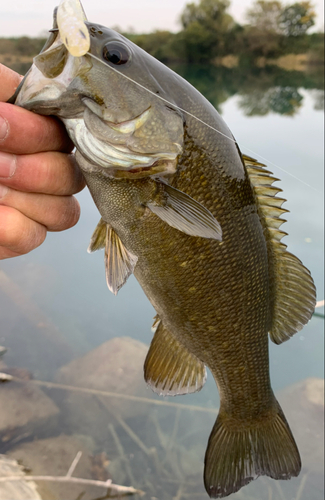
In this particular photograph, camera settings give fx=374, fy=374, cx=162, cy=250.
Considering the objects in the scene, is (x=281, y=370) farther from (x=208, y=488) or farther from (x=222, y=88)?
(x=222, y=88)

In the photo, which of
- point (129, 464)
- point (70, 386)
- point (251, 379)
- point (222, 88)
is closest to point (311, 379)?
point (129, 464)

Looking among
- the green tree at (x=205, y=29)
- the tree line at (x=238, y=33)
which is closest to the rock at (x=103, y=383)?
the tree line at (x=238, y=33)

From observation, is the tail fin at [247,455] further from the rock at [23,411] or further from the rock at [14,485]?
the rock at [23,411]

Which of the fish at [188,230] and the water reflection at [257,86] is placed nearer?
the fish at [188,230]

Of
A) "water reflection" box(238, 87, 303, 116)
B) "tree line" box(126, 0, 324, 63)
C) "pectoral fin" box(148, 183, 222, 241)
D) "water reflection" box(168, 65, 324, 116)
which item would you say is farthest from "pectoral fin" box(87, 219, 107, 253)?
"water reflection" box(168, 65, 324, 116)

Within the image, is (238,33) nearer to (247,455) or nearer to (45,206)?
(45,206)

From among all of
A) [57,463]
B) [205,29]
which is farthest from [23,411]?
[205,29]

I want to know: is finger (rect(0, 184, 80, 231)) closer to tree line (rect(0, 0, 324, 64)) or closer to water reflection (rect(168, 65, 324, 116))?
tree line (rect(0, 0, 324, 64))
